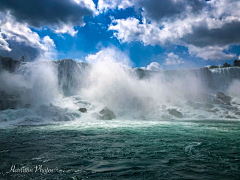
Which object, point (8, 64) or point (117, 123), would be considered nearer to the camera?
point (117, 123)

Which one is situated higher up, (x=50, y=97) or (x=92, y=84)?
(x=92, y=84)

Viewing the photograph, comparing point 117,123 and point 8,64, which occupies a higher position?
point 8,64

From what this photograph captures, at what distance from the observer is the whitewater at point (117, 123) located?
15.8 ft

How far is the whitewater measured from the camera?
4.81 m

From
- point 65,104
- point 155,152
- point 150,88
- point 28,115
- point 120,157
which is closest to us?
point 120,157

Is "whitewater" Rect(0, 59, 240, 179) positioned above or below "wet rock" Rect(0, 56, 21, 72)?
below

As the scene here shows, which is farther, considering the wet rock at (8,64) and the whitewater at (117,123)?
the wet rock at (8,64)

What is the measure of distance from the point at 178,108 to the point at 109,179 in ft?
98.8

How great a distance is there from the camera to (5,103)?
72.3ft

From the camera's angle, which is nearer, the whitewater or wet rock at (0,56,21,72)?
the whitewater

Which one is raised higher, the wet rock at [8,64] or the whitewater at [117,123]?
the wet rock at [8,64]

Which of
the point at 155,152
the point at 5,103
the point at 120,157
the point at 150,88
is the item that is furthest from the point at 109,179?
A: the point at 150,88

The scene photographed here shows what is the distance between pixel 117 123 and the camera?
19188 mm

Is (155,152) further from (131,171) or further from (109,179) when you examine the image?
(109,179)
